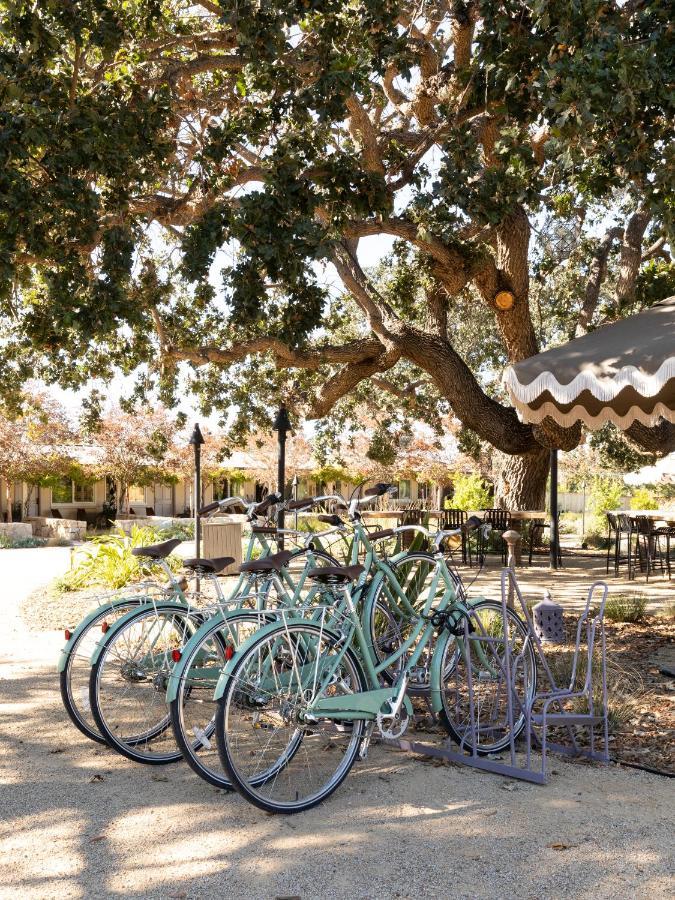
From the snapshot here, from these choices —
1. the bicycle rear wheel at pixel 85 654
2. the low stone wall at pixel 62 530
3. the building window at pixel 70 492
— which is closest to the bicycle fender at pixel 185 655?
the bicycle rear wheel at pixel 85 654

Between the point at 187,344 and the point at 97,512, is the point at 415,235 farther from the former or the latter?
the point at 97,512

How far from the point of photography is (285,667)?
3.90 m

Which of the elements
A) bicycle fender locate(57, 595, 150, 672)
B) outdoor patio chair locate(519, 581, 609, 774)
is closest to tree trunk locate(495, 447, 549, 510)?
outdoor patio chair locate(519, 581, 609, 774)

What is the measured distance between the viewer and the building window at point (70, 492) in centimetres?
3117

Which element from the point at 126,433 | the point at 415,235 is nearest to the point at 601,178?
the point at 415,235

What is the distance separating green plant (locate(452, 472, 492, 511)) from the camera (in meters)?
19.9

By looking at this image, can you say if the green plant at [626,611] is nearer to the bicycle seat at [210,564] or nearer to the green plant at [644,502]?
the bicycle seat at [210,564]

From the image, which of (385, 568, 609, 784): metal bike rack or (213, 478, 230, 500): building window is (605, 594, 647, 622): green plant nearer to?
(385, 568, 609, 784): metal bike rack

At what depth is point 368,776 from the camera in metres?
4.07

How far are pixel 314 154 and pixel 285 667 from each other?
566cm

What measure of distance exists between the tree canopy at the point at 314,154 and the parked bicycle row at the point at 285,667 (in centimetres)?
300

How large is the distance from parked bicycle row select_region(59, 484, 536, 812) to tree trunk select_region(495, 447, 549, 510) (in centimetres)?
1120

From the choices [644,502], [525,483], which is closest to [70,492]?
[644,502]

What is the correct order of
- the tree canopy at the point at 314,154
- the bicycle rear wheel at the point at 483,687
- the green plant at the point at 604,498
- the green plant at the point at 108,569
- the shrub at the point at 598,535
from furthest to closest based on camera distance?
1. the green plant at the point at 604,498
2. the shrub at the point at 598,535
3. the green plant at the point at 108,569
4. the tree canopy at the point at 314,154
5. the bicycle rear wheel at the point at 483,687
